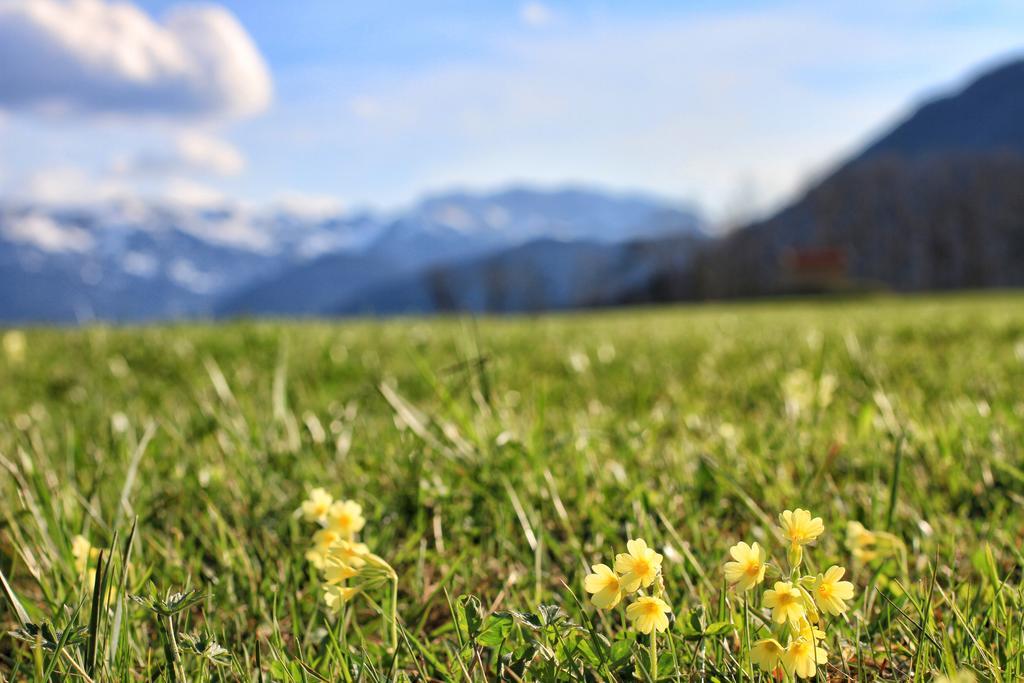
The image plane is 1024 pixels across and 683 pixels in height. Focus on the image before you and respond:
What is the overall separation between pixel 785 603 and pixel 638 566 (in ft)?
0.64

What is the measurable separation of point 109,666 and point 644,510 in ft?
3.67

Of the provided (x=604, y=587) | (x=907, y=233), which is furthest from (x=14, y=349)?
(x=907, y=233)

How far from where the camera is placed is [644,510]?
184 cm

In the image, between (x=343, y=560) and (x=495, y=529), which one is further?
(x=495, y=529)

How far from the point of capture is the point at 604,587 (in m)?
0.99

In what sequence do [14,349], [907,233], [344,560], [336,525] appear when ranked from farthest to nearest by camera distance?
1. [907,233]
2. [14,349]
3. [336,525]
4. [344,560]

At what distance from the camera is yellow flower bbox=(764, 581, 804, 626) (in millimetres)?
972

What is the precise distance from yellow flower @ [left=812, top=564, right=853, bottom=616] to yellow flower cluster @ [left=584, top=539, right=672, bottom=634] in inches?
7.7

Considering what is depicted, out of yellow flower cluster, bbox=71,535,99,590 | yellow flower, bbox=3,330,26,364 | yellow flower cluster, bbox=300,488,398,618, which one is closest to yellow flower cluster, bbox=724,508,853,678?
yellow flower cluster, bbox=300,488,398,618

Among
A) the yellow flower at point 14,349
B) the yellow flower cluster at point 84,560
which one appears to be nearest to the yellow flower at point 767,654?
the yellow flower cluster at point 84,560

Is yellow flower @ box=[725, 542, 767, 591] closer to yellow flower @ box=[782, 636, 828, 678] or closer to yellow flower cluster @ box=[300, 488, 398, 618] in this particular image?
yellow flower @ box=[782, 636, 828, 678]

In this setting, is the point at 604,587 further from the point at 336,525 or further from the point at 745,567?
the point at 336,525

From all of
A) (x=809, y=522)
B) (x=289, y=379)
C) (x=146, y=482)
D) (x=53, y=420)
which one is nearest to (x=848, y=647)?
(x=809, y=522)

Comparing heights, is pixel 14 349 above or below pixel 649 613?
above
